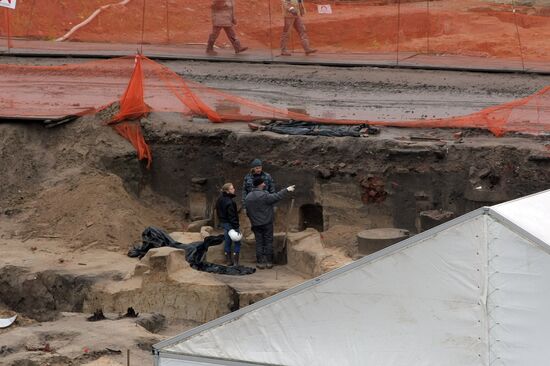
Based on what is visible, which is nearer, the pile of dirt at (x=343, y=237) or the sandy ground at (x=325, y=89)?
the pile of dirt at (x=343, y=237)

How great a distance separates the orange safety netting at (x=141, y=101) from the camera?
22.6 meters

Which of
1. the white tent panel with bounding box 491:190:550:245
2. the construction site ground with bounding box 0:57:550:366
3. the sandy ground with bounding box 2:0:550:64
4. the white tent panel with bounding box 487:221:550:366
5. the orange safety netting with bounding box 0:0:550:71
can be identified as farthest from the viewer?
the sandy ground with bounding box 2:0:550:64

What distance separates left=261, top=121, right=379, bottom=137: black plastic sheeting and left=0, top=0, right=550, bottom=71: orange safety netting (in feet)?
16.1

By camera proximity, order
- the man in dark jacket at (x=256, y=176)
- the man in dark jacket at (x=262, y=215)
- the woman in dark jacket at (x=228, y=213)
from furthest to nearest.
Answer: the woman in dark jacket at (x=228, y=213) → the man in dark jacket at (x=256, y=176) → the man in dark jacket at (x=262, y=215)

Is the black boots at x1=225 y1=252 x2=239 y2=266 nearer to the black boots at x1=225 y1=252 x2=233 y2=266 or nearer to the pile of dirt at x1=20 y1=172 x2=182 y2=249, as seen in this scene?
the black boots at x1=225 y1=252 x2=233 y2=266

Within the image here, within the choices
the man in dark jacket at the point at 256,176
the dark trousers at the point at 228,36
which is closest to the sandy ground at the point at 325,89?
the dark trousers at the point at 228,36

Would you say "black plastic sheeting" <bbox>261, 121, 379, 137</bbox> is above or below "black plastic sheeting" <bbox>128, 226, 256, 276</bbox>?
above

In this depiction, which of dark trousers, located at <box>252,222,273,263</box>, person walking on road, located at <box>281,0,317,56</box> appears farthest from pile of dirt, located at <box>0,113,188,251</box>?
person walking on road, located at <box>281,0,317,56</box>

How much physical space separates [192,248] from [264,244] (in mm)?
1153

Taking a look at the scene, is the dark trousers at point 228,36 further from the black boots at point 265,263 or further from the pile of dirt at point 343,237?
the black boots at point 265,263

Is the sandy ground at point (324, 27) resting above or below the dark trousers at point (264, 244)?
above

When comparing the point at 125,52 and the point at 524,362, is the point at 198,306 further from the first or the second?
the point at 125,52

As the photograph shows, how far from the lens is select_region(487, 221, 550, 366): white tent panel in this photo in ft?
40.8

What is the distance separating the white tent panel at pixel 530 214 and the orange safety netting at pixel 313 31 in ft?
44.1
